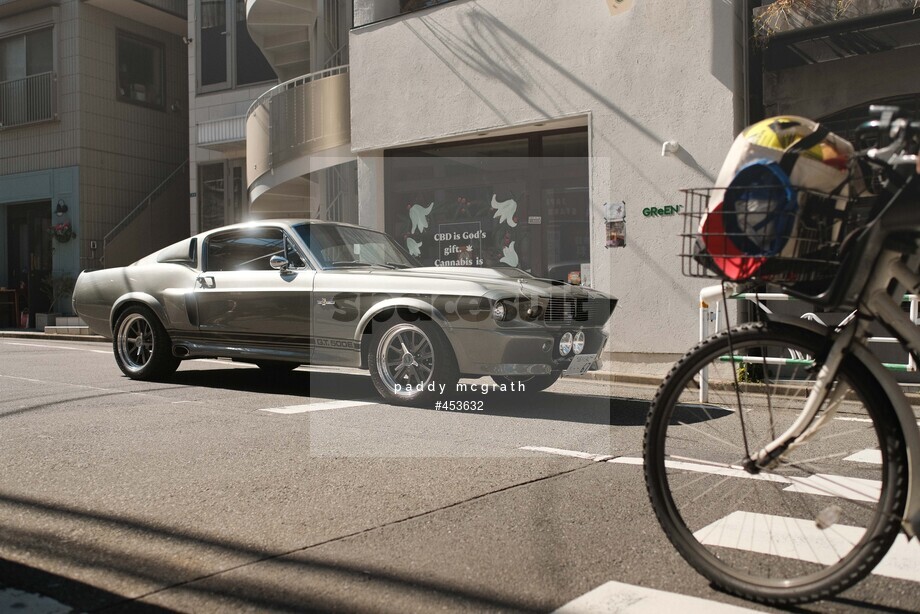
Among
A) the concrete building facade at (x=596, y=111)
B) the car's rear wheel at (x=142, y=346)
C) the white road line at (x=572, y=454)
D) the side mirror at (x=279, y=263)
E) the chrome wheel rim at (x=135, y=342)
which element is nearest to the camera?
the white road line at (x=572, y=454)

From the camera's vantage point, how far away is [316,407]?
701 cm

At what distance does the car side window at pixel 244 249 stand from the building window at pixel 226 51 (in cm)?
1310

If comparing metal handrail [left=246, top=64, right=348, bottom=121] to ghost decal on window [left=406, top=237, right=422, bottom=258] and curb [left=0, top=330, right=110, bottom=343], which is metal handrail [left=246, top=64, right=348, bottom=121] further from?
curb [left=0, top=330, right=110, bottom=343]

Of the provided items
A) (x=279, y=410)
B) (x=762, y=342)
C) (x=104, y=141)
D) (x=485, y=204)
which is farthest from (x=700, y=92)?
(x=104, y=141)

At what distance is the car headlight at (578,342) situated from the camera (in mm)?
6906

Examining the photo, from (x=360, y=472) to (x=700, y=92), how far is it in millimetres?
8034

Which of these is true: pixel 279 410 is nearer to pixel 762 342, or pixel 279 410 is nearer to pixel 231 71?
pixel 762 342

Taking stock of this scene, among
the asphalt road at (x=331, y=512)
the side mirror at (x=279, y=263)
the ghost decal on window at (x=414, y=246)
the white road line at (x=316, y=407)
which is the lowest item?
the asphalt road at (x=331, y=512)

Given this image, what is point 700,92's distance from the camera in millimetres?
11000

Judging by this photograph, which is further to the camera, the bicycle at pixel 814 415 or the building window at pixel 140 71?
the building window at pixel 140 71

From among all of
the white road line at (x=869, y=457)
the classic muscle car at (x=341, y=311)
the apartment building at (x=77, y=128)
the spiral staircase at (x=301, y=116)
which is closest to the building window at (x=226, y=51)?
the spiral staircase at (x=301, y=116)

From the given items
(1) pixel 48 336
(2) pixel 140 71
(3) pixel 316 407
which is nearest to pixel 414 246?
(3) pixel 316 407

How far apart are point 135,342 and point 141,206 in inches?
622

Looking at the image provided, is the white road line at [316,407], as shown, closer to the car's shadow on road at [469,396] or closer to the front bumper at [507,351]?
the car's shadow on road at [469,396]
